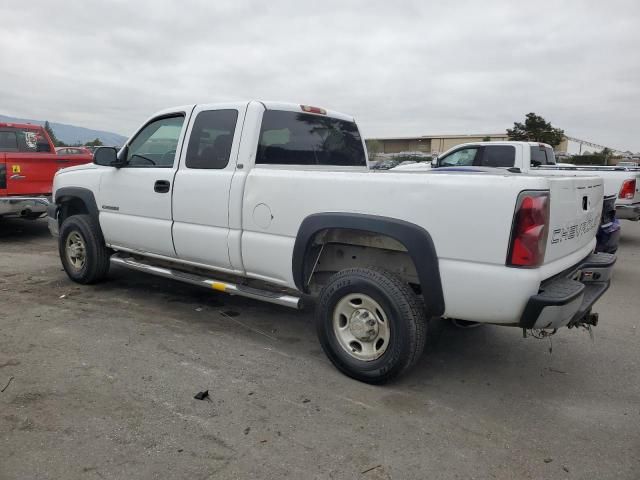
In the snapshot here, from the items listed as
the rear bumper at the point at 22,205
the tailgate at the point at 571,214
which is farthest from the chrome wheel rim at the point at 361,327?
the rear bumper at the point at 22,205

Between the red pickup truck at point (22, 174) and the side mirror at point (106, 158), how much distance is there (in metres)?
4.31

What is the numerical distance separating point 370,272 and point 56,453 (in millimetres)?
2088

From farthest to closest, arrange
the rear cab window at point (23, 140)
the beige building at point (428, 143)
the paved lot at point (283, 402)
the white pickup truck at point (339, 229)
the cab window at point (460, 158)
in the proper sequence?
the beige building at point (428, 143) < the cab window at point (460, 158) < the rear cab window at point (23, 140) < the white pickup truck at point (339, 229) < the paved lot at point (283, 402)

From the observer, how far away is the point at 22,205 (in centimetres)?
845

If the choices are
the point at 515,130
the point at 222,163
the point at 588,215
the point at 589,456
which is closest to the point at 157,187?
the point at 222,163

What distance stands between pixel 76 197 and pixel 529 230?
501 cm

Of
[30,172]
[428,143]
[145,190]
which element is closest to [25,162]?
[30,172]

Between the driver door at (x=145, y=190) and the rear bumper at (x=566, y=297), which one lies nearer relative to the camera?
the rear bumper at (x=566, y=297)

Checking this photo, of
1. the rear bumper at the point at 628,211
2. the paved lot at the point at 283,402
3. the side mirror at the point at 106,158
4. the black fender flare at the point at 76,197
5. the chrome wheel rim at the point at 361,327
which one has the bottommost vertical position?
the paved lot at the point at 283,402

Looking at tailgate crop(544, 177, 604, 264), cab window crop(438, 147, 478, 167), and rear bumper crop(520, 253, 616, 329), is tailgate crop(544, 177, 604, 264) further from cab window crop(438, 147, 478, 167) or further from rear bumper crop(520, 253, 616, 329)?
cab window crop(438, 147, 478, 167)

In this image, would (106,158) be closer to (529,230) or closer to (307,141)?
(307,141)

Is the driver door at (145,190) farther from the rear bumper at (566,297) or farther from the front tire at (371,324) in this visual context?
the rear bumper at (566,297)

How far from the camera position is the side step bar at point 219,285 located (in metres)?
3.86

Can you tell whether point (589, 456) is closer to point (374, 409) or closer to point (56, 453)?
point (374, 409)
